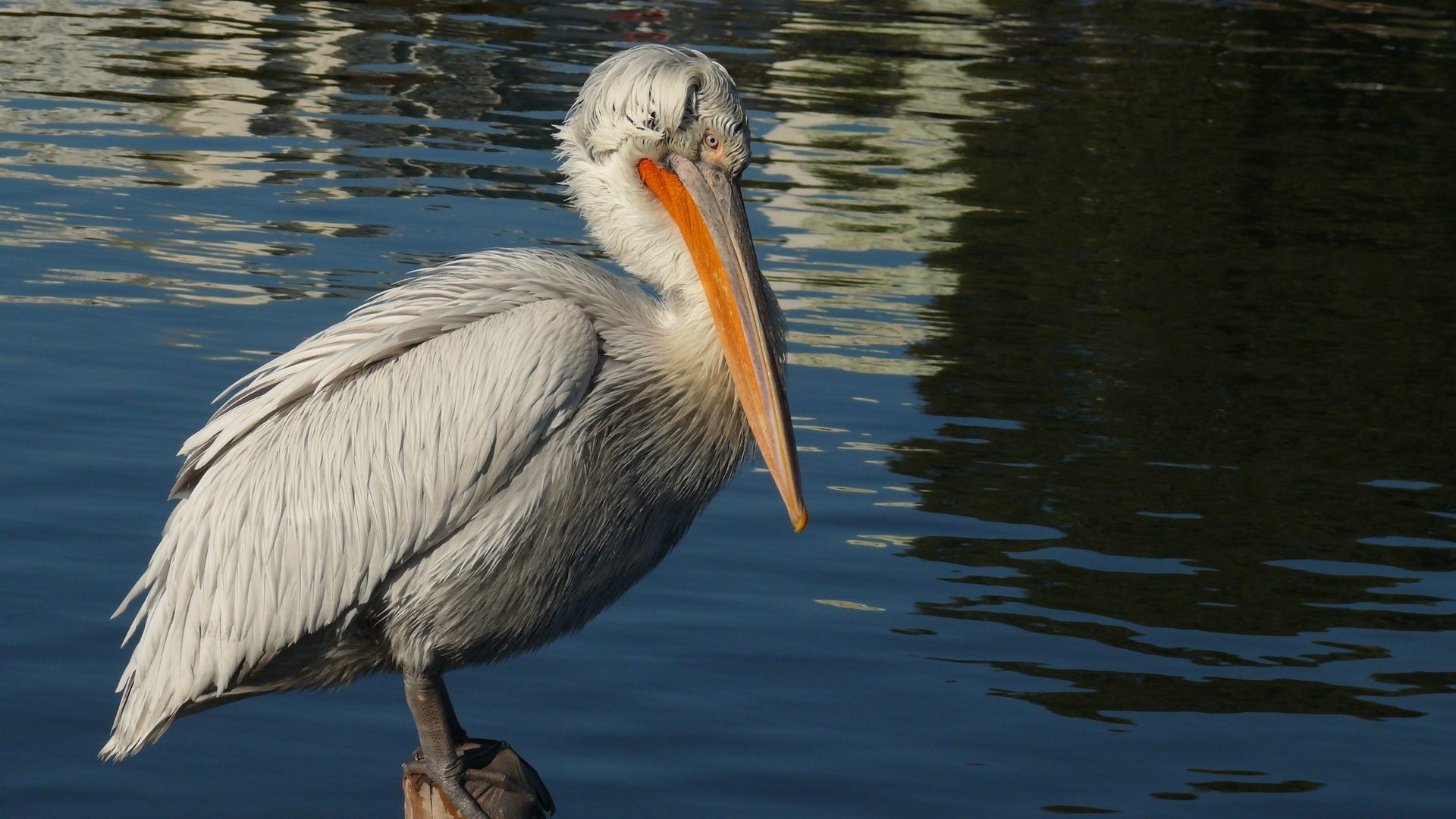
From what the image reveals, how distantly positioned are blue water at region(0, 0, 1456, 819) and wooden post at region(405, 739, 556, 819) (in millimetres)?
1200

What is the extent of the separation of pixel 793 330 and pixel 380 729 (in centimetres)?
396

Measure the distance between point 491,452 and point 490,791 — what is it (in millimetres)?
668

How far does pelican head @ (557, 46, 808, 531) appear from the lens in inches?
144

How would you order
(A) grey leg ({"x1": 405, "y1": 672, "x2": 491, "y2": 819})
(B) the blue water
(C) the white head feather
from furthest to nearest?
(B) the blue water < (C) the white head feather < (A) grey leg ({"x1": 405, "y1": 672, "x2": 491, "y2": 819})

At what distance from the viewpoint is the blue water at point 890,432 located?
524 centimetres

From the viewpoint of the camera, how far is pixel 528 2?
62.7ft

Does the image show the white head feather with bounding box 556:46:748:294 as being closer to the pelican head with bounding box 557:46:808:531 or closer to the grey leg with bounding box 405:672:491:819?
the pelican head with bounding box 557:46:808:531

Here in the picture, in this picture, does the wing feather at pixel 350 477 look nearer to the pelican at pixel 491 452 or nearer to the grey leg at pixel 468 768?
the pelican at pixel 491 452

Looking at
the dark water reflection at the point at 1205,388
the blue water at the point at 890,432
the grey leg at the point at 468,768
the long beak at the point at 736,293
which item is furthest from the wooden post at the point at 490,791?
the dark water reflection at the point at 1205,388

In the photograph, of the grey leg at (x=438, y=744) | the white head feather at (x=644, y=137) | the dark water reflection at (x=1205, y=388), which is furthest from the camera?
the dark water reflection at (x=1205, y=388)

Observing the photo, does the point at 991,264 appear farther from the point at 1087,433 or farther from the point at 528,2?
the point at 528,2

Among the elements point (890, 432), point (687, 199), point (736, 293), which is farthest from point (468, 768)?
point (890, 432)

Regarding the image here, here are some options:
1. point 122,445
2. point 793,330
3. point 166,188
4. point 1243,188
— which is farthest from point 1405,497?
point 166,188

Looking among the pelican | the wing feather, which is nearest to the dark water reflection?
the pelican
